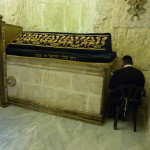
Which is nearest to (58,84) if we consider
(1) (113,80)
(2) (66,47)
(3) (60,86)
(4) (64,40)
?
(3) (60,86)

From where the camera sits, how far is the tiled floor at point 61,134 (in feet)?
6.69

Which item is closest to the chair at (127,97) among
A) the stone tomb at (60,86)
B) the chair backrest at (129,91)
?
the chair backrest at (129,91)

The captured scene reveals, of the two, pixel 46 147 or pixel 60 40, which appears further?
pixel 60 40

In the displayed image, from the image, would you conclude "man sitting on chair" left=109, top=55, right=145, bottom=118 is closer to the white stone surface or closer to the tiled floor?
the white stone surface

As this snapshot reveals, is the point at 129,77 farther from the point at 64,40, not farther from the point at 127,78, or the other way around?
the point at 64,40

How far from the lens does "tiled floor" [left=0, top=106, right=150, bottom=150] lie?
2039mm

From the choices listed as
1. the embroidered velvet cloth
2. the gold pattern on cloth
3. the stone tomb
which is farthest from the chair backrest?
the gold pattern on cloth

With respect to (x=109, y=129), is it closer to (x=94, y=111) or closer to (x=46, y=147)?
(x=94, y=111)

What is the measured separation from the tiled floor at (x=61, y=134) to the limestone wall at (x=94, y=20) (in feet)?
3.76

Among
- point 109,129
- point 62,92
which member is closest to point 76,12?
point 62,92

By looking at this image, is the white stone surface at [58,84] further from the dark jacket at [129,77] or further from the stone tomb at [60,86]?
the dark jacket at [129,77]

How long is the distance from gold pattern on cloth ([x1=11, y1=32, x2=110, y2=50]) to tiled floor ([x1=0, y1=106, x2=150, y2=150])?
1.31 metres

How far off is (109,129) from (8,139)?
59.4 inches

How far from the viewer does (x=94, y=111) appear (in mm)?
2639
